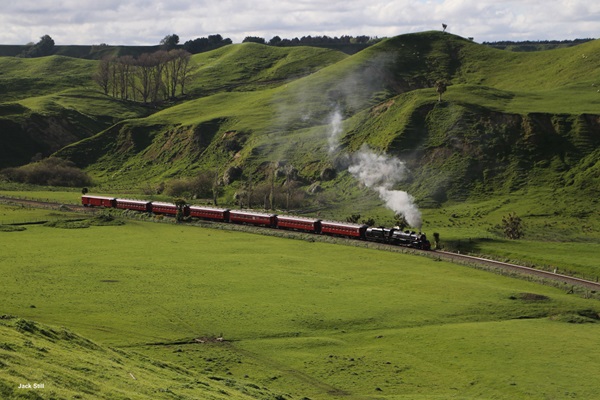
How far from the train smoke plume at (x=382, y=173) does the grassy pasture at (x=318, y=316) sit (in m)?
29.2

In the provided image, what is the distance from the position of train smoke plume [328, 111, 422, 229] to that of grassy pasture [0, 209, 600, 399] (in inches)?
1149

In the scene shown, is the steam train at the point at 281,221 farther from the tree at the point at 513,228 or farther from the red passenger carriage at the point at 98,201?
the tree at the point at 513,228

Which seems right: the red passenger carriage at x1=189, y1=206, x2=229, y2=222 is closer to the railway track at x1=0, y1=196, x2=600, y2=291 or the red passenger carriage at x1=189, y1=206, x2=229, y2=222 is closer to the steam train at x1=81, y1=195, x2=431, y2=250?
the steam train at x1=81, y1=195, x2=431, y2=250

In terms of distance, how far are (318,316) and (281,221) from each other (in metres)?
44.9

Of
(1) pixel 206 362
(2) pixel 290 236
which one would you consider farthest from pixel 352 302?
(2) pixel 290 236

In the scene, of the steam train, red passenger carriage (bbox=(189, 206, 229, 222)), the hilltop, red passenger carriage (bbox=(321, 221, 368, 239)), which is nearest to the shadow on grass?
the steam train

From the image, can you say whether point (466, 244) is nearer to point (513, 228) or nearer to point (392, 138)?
point (513, 228)

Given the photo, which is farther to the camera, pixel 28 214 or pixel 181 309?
pixel 28 214

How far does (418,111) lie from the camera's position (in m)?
147

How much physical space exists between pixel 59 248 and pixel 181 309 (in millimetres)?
31075

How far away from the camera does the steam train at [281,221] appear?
92688 millimetres

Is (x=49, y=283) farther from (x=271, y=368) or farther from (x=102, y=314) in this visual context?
(x=271, y=368)

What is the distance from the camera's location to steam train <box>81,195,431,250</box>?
92.7m

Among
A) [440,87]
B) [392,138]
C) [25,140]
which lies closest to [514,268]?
[392,138]
